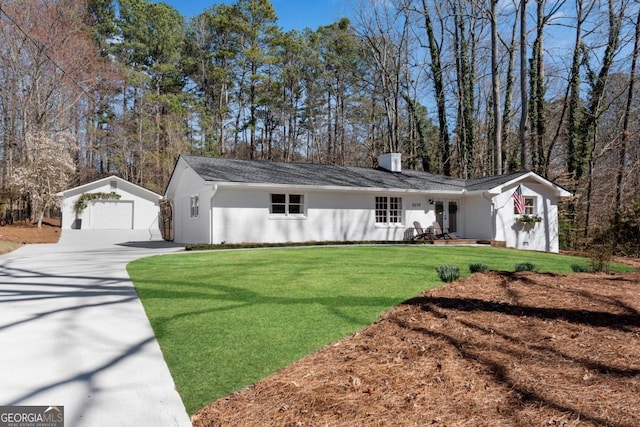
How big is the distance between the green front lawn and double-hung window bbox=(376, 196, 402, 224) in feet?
26.8

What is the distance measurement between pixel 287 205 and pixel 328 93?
20324mm

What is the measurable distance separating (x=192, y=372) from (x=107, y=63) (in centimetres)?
3205

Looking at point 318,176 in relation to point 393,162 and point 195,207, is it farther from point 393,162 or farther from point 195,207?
point 195,207

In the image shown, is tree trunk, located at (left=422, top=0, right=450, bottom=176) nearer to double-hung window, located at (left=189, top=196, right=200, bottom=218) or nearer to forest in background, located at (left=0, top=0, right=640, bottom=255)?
forest in background, located at (left=0, top=0, right=640, bottom=255)

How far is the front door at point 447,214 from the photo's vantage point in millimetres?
18094

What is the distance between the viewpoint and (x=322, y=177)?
16984 mm

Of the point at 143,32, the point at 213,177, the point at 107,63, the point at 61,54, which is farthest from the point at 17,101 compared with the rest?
the point at 213,177

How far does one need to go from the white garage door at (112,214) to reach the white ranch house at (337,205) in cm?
790

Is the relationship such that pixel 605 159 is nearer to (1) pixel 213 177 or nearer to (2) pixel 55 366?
(1) pixel 213 177

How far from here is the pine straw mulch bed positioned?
244cm

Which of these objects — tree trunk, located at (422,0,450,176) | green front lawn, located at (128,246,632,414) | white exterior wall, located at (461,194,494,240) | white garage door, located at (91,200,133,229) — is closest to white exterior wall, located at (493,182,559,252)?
white exterior wall, located at (461,194,494,240)

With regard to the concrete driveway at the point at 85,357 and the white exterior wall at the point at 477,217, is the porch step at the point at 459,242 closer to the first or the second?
the white exterior wall at the point at 477,217

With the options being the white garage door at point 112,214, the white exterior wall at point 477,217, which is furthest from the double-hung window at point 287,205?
the white garage door at point 112,214

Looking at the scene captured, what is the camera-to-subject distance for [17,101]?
975 inches
